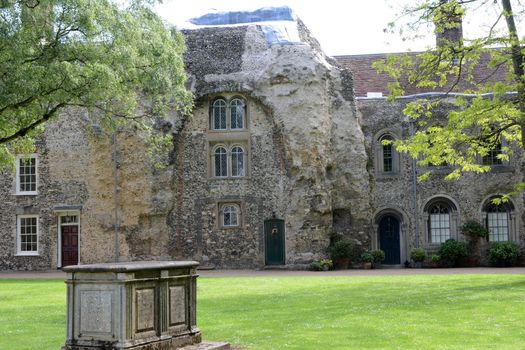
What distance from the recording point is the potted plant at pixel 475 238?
32.8 m

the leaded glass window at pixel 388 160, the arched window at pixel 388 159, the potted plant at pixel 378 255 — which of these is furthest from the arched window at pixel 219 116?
the potted plant at pixel 378 255

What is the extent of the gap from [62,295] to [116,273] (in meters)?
11.0

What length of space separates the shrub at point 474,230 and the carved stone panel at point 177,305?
2466 centimetres

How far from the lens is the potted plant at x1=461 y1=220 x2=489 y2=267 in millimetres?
32812

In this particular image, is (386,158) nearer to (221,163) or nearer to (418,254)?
(418,254)

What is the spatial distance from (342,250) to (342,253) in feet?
0.42

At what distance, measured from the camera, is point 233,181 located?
1265 inches

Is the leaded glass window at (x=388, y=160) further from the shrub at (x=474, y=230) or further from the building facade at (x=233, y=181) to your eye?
the shrub at (x=474, y=230)

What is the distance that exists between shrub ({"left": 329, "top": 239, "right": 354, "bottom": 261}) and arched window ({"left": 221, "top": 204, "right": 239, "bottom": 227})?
4.23 m

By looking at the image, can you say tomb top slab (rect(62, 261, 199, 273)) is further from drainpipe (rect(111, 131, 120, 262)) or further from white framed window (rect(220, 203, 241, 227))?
drainpipe (rect(111, 131, 120, 262))

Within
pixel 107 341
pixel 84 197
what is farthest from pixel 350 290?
pixel 84 197

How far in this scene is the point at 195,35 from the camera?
32.7 metres

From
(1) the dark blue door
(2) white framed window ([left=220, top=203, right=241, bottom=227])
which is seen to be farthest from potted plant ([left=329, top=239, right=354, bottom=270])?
(2) white framed window ([left=220, top=203, right=241, bottom=227])

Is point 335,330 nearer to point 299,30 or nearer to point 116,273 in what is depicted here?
point 116,273
